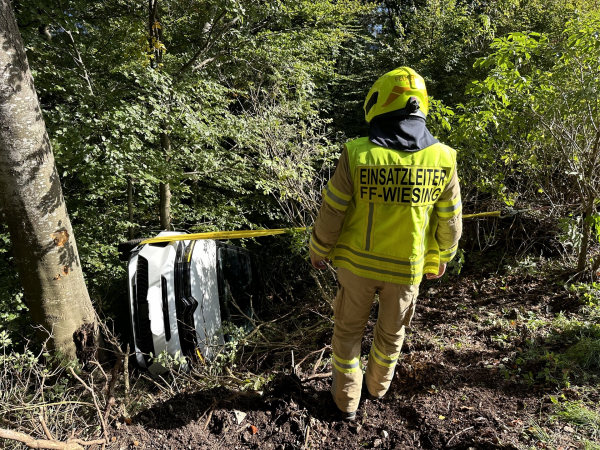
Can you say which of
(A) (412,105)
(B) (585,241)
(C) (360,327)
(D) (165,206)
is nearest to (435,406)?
(C) (360,327)

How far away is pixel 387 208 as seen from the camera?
2.14 meters

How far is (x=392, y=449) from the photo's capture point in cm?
224

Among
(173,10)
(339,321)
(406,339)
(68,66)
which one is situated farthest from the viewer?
(173,10)

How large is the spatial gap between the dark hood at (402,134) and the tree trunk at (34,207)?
98.2 inches

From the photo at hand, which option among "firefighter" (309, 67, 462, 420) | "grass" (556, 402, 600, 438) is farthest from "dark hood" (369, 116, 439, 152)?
"grass" (556, 402, 600, 438)

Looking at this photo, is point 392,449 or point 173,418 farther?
point 173,418

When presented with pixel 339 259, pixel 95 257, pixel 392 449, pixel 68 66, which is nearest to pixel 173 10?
pixel 68 66

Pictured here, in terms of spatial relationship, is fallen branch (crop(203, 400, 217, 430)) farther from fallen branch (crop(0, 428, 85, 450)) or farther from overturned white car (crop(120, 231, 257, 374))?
overturned white car (crop(120, 231, 257, 374))

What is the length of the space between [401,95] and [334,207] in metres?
0.73

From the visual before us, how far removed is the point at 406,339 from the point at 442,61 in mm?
8081

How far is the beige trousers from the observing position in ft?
7.47

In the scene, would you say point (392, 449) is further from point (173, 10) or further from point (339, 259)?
point (173, 10)

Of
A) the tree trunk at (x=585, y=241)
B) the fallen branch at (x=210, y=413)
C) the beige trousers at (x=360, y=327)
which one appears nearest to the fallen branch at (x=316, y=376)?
the beige trousers at (x=360, y=327)

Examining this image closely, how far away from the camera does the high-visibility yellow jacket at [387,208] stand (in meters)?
2.06
